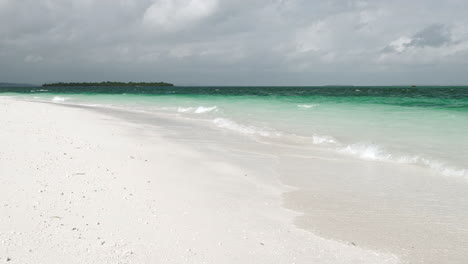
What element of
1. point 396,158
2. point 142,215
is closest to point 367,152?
point 396,158

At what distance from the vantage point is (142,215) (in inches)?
153

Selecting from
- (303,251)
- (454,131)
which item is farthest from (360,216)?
(454,131)

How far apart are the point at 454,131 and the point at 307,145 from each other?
20.9ft

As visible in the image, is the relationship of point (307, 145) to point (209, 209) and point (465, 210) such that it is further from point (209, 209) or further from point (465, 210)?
point (209, 209)

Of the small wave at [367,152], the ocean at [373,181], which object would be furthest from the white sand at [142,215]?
the small wave at [367,152]

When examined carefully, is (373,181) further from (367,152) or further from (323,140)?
(323,140)

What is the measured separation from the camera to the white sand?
3.07 m

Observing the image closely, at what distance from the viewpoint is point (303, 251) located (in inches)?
129

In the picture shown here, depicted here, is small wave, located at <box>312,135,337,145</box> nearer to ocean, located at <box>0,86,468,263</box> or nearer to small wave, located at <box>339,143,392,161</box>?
ocean, located at <box>0,86,468,263</box>

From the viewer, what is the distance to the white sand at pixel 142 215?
3.07 meters

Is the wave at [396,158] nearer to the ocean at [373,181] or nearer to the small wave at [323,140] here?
the ocean at [373,181]

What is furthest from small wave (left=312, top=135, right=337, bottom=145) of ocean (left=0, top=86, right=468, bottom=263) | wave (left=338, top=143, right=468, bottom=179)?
wave (left=338, top=143, right=468, bottom=179)

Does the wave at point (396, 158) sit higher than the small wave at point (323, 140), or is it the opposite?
the small wave at point (323, 140)

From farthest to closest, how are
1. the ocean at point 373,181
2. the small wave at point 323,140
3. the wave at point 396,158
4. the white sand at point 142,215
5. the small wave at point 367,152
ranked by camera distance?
1. the small wave at point 323,140
2. the small wave at point 367,152
3. the wave at point 396,158
4. the ocean at point 373,181
5. the white sand at point 142,215
